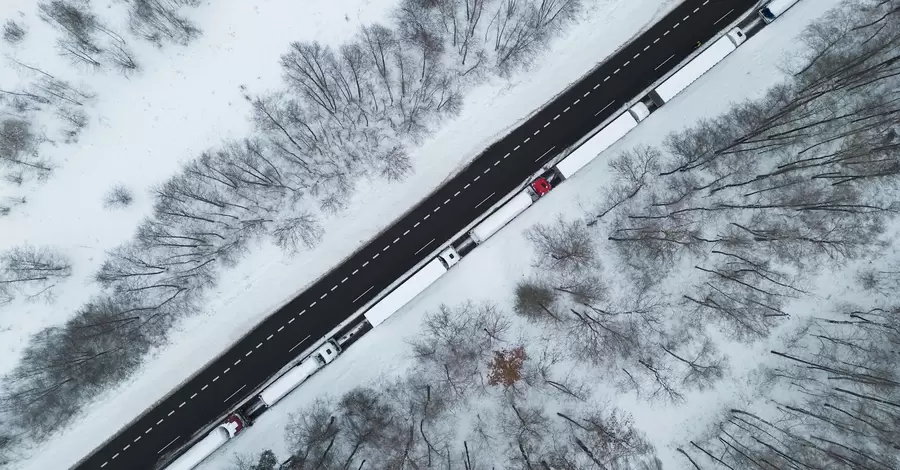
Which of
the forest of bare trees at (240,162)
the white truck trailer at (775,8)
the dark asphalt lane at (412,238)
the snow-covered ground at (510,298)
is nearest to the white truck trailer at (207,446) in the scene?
the snow-covered ground at (510,298)

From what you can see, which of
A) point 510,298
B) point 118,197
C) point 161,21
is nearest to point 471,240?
point 510,298

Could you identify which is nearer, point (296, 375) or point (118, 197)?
point (296, 375)

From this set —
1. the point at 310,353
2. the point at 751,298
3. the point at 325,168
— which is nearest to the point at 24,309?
the point at 310,353

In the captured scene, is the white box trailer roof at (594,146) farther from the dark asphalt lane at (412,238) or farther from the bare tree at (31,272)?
the bare tree at (31,272)

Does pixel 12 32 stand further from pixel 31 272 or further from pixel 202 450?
pixel 202 450

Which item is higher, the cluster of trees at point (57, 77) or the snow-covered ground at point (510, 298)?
the cluster of trees at point (57, 77)

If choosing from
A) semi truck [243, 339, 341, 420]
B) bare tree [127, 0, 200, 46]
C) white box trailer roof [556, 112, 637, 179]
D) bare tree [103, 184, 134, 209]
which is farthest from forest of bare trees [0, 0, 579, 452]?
white box trailer roof [556, 112, 637, 179]
